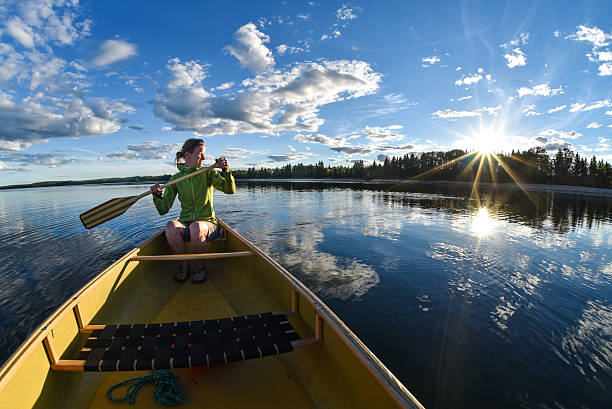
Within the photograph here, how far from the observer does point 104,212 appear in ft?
19.8

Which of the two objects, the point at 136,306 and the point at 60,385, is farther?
the point at 136,306

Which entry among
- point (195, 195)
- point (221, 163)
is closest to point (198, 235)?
point (195, 195)

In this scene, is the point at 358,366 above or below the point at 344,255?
above

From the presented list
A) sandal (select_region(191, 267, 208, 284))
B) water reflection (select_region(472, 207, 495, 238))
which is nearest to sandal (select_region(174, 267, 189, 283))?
sandal (select_region(191, 267, 208, 284))

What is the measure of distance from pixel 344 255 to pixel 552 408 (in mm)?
6024

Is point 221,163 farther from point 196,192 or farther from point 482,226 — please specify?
point 482,226

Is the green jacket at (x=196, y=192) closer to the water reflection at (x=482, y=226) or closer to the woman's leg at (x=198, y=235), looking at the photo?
the woman's leg at (x=198, y=235)

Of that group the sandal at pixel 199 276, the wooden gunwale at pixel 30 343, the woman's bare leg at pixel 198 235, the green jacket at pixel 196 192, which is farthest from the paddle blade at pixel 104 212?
the wooden gunwale at pixel 30 343

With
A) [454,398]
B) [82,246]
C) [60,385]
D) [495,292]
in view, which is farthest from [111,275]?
[82,246]

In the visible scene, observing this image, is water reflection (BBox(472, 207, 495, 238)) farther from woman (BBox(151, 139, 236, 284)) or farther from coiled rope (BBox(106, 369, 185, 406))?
coiled rope (BBox(106, 369, 185, 406))

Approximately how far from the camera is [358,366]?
220 cm

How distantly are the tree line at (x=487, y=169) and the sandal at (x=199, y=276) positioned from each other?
3564 inches

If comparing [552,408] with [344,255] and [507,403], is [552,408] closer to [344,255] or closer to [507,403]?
[507,403]

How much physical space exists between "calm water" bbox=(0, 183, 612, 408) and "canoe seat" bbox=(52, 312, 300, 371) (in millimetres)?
2334
